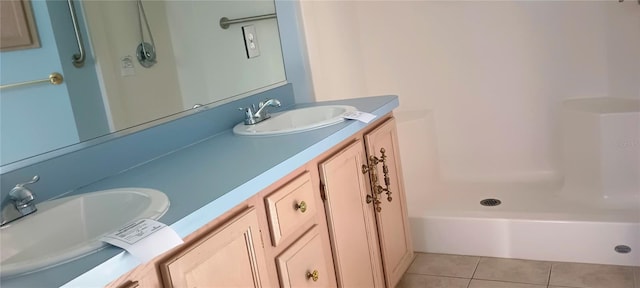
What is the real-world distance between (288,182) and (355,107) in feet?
1.96

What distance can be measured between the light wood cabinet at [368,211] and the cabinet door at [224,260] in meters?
0.38

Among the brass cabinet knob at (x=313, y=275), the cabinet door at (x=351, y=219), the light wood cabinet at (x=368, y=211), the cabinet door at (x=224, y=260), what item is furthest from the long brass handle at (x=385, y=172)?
Answer: the cabinet door at (x=224, y=260)

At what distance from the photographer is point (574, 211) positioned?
226 cm

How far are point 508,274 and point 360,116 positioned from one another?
1.06 m

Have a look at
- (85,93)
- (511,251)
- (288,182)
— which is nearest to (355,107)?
(288,182)

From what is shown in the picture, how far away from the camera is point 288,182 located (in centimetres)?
134

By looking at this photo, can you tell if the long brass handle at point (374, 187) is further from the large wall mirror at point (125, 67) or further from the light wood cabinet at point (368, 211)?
the large wall mirror at point (125, 67)

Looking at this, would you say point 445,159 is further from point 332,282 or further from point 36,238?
point 36,238

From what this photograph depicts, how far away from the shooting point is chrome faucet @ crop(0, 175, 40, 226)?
108 cm

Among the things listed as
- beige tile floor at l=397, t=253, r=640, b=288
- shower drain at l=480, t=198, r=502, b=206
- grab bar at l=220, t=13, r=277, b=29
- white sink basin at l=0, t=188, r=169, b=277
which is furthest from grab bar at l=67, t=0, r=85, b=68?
shower drain at l=480, t=198, r=502, b=206

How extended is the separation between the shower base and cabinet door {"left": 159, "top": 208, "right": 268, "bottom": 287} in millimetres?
1368

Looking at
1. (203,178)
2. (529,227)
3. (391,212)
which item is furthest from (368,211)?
(529,227)

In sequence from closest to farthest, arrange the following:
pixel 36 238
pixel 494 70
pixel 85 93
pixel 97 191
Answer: pixel 36 238
pixel 97 191
pixel 85 93
pixel 494 70

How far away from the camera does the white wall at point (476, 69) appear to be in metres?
2.50
